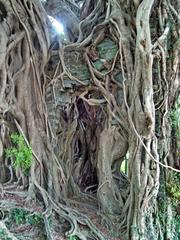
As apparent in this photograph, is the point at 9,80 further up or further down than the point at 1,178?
further up

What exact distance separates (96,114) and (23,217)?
1.55 meters

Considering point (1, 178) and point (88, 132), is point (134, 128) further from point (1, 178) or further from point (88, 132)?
point (1, 178)

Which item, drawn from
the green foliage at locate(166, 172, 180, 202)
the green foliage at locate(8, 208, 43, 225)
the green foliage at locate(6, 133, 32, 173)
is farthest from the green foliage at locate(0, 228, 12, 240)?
the green foliage at locate(166, 172, 180, 202)

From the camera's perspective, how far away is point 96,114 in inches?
157

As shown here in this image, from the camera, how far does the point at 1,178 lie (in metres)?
3.40

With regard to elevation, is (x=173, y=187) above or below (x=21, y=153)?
below

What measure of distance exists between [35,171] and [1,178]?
0.37 meters

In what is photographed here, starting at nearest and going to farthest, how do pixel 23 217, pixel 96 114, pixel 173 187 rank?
1. pixel 23 217
2. pixel 173 187
3. pixel 96 114

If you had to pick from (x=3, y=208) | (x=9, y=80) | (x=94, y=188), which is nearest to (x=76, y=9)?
(x=9, y=80)

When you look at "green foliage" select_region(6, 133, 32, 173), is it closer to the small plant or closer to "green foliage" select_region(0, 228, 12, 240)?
"green foliage" select_region(0, 228, 12, 240)

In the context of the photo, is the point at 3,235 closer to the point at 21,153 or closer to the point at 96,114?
the point at 21,153

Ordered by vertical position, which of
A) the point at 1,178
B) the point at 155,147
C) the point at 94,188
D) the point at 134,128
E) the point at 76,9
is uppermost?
the point at 76,9

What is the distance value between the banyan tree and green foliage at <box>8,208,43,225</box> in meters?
0.07

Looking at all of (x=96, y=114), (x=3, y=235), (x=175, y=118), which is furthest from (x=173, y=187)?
(x=3, y=235)
